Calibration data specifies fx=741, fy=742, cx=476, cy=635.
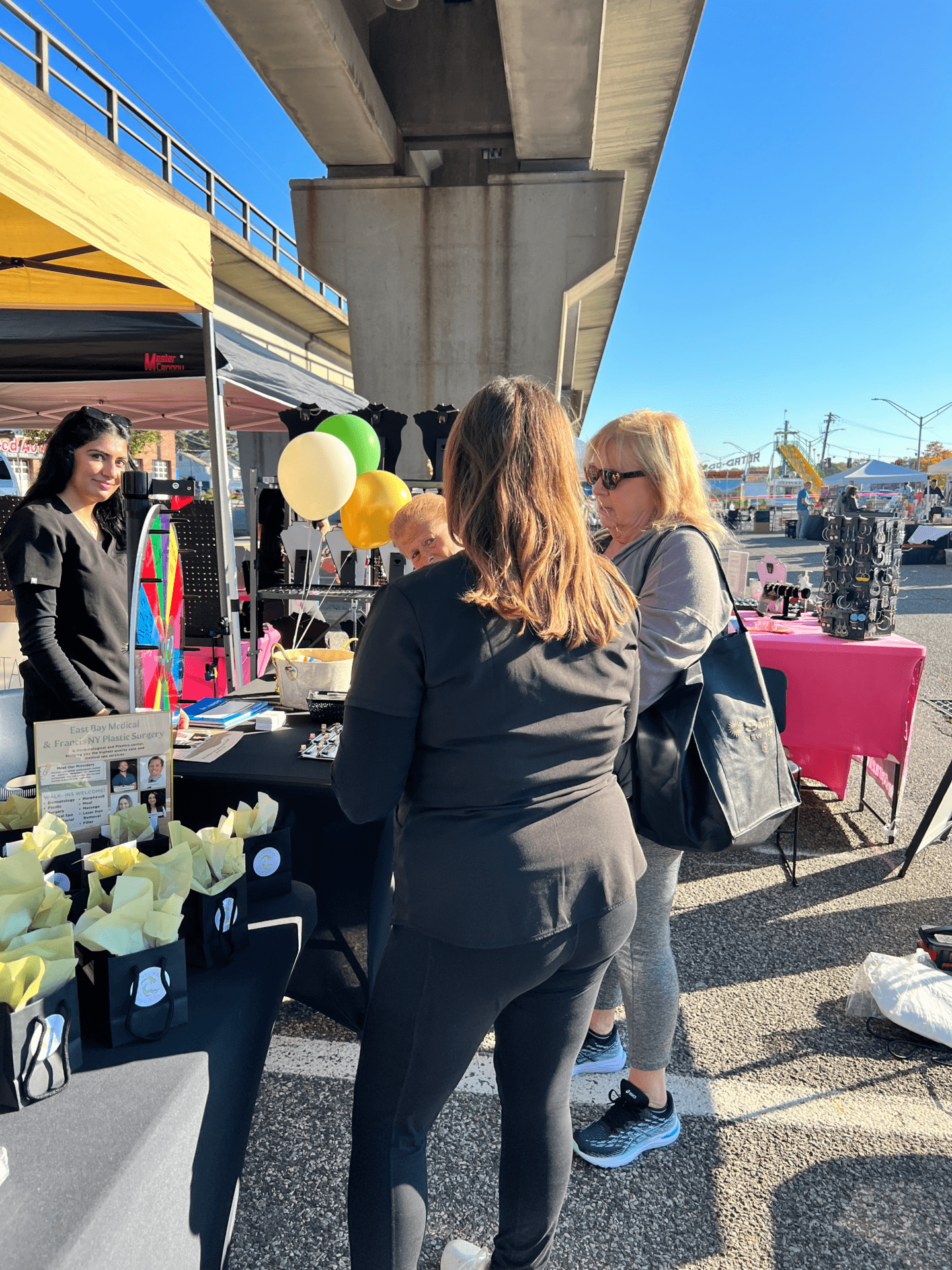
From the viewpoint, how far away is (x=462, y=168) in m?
9.05

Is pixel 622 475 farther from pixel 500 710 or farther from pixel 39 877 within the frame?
pixel 39 877

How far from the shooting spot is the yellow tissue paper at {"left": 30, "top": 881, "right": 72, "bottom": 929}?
1.21 metres

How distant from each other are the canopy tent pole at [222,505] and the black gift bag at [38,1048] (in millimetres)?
3242

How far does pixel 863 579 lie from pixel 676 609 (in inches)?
101

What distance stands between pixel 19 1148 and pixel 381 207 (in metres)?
9.79

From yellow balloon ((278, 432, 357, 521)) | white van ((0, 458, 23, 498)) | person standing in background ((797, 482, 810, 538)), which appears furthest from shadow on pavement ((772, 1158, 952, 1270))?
person standing in background ((797, 482, 810, 538))

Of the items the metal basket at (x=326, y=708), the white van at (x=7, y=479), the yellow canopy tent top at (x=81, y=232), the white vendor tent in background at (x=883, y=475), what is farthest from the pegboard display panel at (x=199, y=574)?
the white vendor tent in background at (x=883, y=475)

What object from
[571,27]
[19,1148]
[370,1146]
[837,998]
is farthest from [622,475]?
[571,27]

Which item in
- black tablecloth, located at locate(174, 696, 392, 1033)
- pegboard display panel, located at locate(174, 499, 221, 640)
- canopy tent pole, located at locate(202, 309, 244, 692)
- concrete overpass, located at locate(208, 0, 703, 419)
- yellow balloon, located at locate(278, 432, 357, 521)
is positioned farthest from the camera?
concrete overpass, located at locate(208, 0, 703, 419)

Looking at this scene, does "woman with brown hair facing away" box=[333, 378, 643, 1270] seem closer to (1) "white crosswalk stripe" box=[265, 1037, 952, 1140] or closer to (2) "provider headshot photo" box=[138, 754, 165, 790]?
(2) "provider headshot photo" box=[138, 754, 165, 790]

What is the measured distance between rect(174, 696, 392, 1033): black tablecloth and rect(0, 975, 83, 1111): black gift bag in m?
0.82

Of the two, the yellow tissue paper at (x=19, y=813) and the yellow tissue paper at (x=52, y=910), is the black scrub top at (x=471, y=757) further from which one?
the yellow tissue paper at (x=19, y=813)

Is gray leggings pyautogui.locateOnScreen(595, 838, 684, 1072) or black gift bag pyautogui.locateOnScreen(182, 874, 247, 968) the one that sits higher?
black gift bag pyautogui.locateOnScreen(182, 874, 247, 968)

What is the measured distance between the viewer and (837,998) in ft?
8.29
